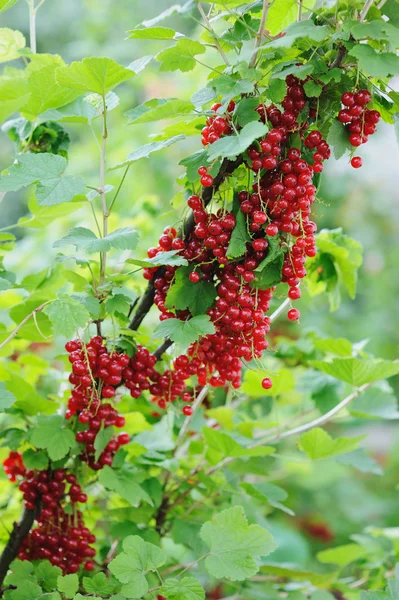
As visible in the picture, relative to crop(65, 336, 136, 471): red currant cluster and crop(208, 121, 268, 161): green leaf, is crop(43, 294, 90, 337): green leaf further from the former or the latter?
crop(208, 121, 268, 161): green leaf

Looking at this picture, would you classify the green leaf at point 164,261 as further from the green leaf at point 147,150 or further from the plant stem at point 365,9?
the plant stem at point 365,9

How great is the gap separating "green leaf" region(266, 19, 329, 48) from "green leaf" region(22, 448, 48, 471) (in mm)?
425

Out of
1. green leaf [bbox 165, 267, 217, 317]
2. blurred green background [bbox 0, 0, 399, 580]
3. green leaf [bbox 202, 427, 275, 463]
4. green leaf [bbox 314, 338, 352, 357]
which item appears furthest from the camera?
blurred green background [bbox 0, 0, 399, 580]

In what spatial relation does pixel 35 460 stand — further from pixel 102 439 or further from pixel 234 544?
pixel 234 544

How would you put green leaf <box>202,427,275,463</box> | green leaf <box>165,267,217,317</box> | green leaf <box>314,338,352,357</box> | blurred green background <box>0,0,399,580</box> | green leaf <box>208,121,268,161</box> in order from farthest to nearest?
blurred green background <box>0,0,399,580</box> → green leaf <box>314,338,352,357</box> → green leaf <box>202,427,275,463</box> → green leaf <box>165,267,217,317</box> → green leaf <box>208,121,268,161</box>

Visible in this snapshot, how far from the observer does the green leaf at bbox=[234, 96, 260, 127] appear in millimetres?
494

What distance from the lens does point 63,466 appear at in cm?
65

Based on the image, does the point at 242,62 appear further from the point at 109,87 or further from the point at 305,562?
the point at 305,562

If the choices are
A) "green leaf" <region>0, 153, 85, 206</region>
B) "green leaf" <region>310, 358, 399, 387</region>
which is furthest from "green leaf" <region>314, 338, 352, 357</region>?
"green leaf" <region>0, 153, 85, 206</region>

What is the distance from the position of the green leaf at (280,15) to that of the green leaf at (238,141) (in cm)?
16

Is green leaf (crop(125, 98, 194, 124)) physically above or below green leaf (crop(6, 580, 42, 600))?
above

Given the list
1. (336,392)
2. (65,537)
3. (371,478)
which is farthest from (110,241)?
(371,478)

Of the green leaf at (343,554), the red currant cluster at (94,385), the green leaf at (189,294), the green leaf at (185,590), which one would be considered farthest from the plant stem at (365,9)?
the green leaf at (343,554)

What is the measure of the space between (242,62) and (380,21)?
0.34 feet
